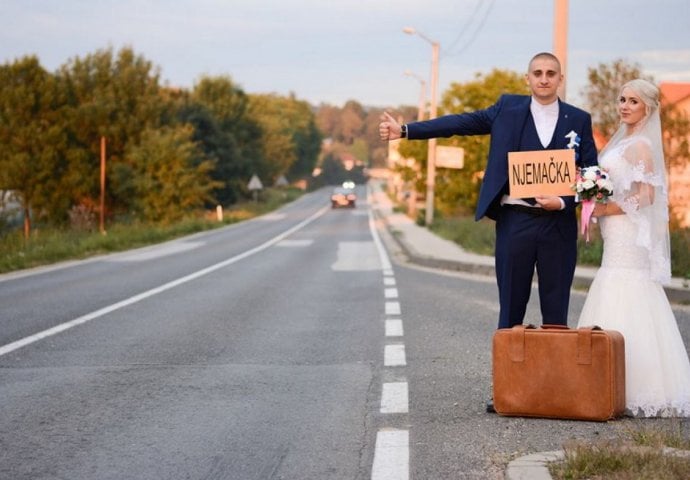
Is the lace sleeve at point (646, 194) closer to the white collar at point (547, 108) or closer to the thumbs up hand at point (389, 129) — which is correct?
the white collar at point (547, 108)

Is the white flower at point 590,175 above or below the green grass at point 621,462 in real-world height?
above

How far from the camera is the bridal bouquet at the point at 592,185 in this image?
243 inches

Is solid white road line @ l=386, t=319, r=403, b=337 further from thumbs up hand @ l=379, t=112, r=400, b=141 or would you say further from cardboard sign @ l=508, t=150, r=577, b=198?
cardboard sign @ l=508, t=150, r=577, b=198

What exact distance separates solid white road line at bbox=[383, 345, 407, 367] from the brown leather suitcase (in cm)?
215

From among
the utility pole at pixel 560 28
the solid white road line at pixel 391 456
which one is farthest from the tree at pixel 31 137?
the solid white road line at pixel 391 456

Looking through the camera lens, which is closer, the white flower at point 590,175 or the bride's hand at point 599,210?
the white flower at point 590,175

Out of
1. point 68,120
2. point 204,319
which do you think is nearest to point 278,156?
point 68,120

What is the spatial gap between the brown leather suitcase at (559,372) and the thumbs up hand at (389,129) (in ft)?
4.53

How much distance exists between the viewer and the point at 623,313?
21.1ft

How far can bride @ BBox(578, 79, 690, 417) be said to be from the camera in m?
6.32

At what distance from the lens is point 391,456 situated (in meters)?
5.14

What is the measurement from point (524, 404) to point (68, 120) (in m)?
59.7

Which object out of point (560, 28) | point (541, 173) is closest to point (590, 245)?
point (560, 28)

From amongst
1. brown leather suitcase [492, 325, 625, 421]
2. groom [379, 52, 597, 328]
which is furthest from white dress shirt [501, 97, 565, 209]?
brown leather suitcase [492, 325, 625, 421]
